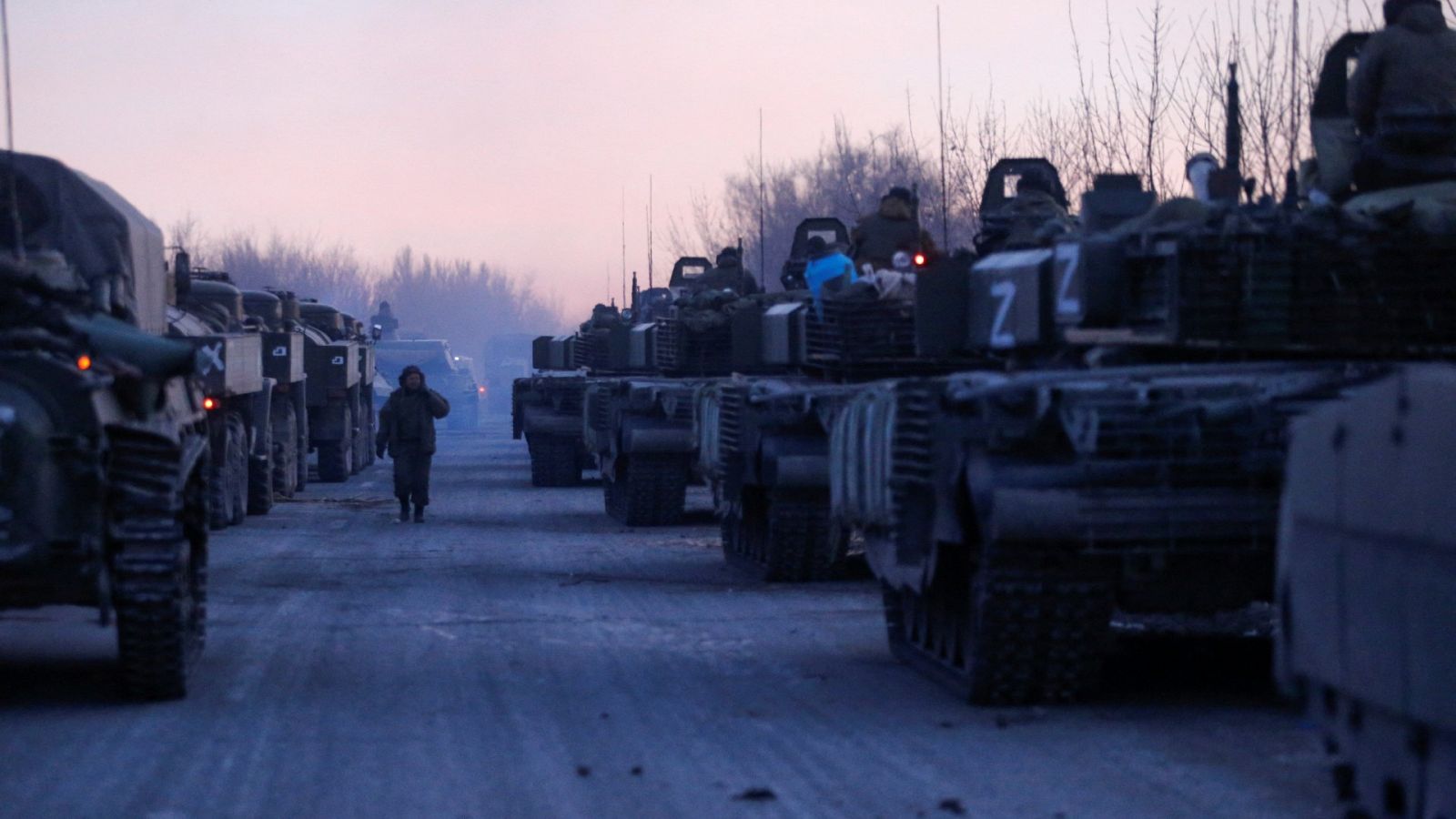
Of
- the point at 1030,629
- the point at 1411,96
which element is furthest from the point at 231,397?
the point at 1411,96

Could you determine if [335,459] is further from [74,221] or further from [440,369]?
[440,369]

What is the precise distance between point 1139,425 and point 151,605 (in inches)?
149

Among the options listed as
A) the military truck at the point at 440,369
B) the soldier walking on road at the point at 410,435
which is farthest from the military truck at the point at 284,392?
the military truck at the point at 440,369

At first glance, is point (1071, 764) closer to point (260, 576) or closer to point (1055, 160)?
point (260, 576)

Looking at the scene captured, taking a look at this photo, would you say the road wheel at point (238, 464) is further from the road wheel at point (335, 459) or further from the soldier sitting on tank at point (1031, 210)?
the soldier sitting on tank at point (1031, 210)

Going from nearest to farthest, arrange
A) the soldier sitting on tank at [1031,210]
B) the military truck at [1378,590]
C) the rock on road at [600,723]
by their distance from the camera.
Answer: the military truck at [1378,590]
the rock on road at [600,723]
the soldier sitting on tank at [1031,210]

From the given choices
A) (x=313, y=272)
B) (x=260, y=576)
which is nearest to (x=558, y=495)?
(x=260, y=576)

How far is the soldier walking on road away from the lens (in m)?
19.6

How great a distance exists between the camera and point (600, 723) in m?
7.54

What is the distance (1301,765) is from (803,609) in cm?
552

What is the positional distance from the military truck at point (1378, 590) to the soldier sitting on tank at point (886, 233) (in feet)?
26.9

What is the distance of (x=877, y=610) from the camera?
460 inches

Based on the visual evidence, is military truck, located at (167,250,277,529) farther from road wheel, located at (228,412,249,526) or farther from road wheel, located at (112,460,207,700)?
road wheel, located at (112,460,207,700)

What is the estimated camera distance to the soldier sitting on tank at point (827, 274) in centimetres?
1223
